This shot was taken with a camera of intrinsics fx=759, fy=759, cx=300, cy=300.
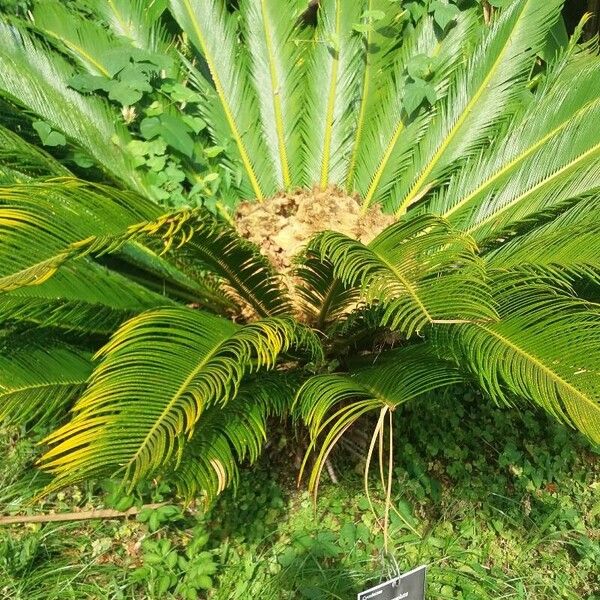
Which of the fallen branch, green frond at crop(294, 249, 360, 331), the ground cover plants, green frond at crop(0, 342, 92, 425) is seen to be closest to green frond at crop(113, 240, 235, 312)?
the ground cover plants

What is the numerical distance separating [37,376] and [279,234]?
3.67 feet

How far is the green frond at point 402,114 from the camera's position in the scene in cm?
299

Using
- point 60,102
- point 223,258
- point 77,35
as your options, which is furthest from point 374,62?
point 223,258

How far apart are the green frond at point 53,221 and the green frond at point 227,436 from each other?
1.67ft

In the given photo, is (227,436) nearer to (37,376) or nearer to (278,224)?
(37,376)

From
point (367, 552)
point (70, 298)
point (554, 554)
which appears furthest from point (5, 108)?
point (554, 554)

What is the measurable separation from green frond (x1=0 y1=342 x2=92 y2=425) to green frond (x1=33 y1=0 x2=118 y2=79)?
116 centimetres

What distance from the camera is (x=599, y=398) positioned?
1.48 metres

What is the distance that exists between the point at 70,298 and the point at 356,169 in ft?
4.80

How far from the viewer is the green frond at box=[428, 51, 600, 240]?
2.59 meters

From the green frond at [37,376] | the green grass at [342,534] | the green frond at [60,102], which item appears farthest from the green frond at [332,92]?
the green frond at [37,376]

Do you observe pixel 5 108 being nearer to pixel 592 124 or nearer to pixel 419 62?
pixel 419 62

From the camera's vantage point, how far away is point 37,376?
1.98m

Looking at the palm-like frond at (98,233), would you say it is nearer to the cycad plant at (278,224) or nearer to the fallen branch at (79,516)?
the cycad plant at (278,224)
